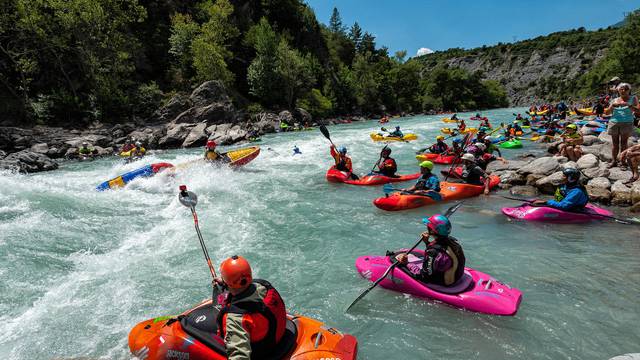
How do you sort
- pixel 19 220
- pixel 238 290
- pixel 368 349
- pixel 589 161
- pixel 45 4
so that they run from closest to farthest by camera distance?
1. pixel 238 290
2. pixel 368 349
3. pixel 19 220
4. pixel 589 161
5. pixel 45 4

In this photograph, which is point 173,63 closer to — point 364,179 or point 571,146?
point 364,179

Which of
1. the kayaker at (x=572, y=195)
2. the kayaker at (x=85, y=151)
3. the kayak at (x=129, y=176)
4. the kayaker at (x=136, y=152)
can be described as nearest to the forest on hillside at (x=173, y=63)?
the kayaker at (x=85, y=151)

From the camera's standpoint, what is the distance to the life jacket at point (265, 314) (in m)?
2.69

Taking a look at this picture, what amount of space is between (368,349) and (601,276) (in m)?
3.57

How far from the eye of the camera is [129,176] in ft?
38.7

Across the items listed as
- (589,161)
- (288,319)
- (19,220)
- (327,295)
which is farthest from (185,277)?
(589,161)

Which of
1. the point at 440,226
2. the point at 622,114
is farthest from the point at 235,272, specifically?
the point at 622,114

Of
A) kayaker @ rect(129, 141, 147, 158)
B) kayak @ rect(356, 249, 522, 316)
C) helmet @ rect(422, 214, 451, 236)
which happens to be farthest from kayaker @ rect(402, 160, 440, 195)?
kayaker @ rect(129, 141, 147, 158)

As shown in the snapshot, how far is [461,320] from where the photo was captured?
4305 millimetres

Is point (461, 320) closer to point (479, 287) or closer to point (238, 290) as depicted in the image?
point (479, 287)

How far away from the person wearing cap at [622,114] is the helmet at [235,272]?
30.1ft

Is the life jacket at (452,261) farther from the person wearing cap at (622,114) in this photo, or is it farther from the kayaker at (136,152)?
the kayaker at (136,152)

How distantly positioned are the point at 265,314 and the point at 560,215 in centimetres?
666

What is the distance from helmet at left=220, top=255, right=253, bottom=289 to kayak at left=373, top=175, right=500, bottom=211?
20.3ft
